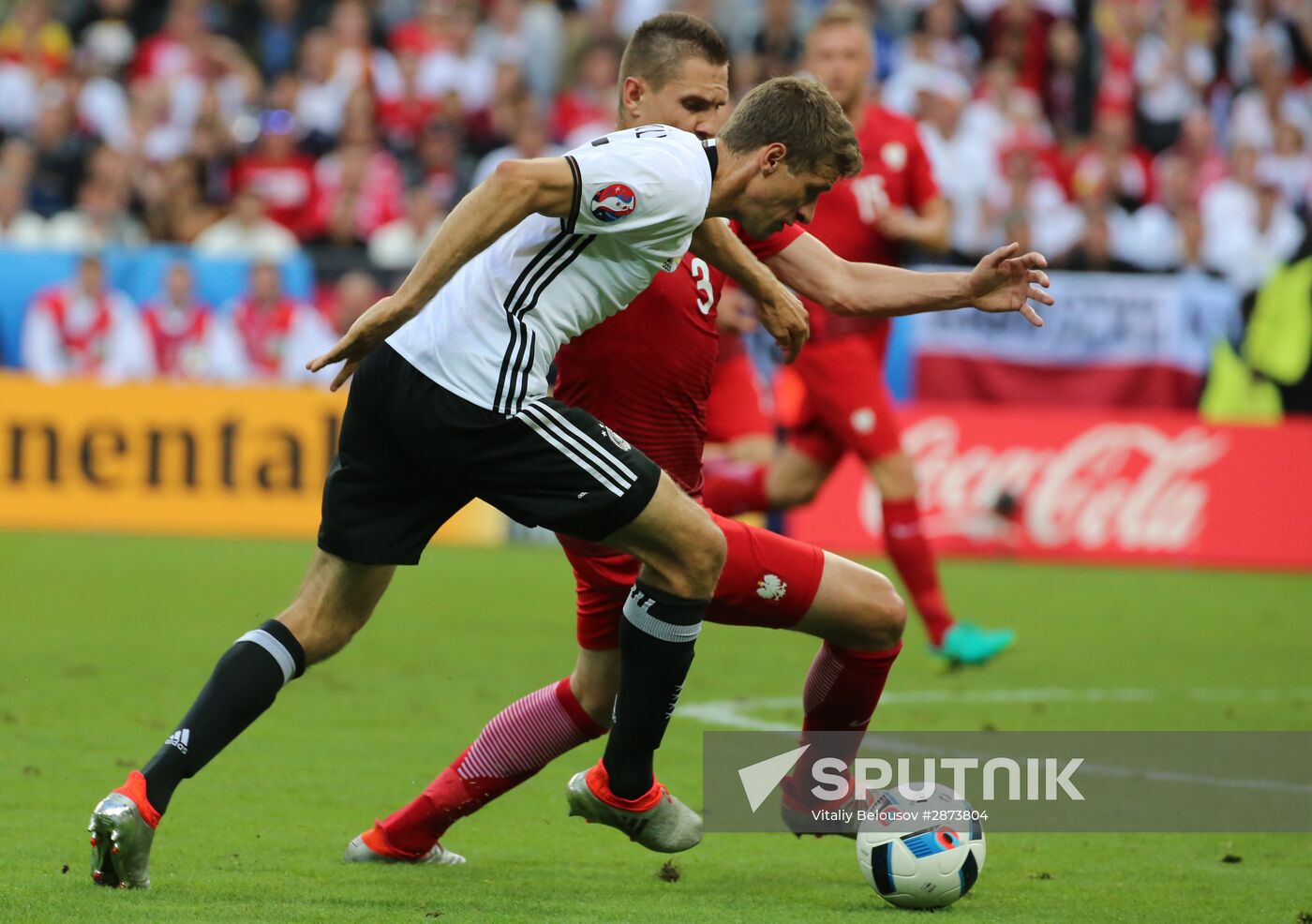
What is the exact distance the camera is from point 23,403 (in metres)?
15.1

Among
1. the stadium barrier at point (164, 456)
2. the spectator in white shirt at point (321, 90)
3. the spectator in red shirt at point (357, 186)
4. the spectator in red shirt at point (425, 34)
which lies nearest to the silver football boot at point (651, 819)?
the stadium barrier at point (164, 456)

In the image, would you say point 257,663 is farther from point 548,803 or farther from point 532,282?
point 548,803

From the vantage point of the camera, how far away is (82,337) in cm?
1562

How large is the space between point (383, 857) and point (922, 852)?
147cm

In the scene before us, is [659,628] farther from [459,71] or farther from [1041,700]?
[459,71]

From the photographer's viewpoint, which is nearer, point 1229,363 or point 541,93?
point 1229,363

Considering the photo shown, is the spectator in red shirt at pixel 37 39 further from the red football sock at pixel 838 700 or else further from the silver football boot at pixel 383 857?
the red football sock at pixel 838 700

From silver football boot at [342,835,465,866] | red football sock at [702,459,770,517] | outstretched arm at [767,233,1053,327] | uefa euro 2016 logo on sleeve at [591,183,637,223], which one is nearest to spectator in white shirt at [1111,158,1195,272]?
red football sock at [702,459,770,517]

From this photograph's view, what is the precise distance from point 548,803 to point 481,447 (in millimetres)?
1908

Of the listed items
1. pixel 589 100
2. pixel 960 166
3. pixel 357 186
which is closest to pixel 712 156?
pixel 357 186

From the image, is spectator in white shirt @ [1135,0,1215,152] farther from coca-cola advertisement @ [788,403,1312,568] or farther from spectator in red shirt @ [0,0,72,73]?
spectator in red shirt @ [0,0,72,73]

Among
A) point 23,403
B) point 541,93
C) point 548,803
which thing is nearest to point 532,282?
point 548,803

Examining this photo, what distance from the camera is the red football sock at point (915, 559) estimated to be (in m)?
9.23

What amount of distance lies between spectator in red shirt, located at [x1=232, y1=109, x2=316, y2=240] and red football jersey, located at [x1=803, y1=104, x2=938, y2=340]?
8.75m
